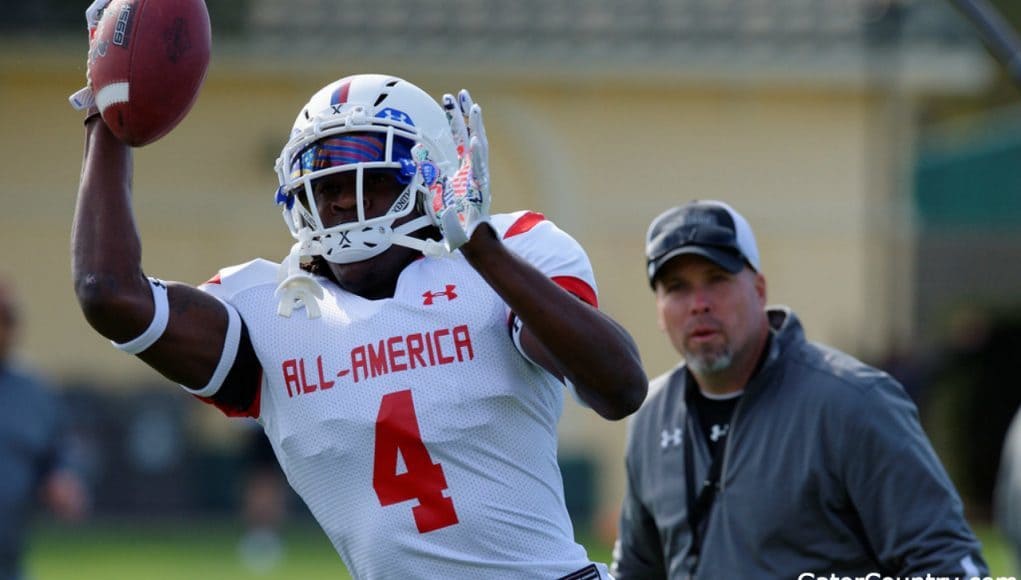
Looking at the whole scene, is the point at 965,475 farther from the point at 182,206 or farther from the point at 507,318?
the point at 507,318

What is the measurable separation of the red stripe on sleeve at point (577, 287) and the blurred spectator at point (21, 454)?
16.3ft

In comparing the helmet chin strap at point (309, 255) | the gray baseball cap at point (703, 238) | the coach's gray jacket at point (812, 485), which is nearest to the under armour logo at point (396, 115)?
the helmet chin strap at point (309, 255)

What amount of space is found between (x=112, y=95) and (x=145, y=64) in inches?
3.6

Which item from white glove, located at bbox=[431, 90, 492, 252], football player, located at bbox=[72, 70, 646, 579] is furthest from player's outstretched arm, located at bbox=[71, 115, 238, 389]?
white glove, located at bbox=[431, 90, 492, 252]

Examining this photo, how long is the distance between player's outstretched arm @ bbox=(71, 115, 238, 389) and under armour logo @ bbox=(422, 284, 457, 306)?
16.3 inches

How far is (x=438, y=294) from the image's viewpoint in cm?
347

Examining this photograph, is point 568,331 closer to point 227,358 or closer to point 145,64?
point 227,358

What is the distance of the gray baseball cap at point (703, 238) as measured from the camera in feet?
15.1

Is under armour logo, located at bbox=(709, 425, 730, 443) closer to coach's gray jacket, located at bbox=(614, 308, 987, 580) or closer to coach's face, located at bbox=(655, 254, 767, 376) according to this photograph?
coach's gray jacket, located at bbox=(614, 308, 987, 580)

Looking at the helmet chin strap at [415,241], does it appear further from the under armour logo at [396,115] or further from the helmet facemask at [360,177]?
the under armour logo at [396,115]

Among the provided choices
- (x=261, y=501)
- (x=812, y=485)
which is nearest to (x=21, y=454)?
(x=812, y=485)

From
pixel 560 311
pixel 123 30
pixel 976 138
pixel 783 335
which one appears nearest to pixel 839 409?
pixel 783 335

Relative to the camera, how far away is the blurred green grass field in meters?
12.4

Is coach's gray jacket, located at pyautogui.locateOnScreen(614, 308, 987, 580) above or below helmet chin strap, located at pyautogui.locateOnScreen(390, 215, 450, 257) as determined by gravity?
below
